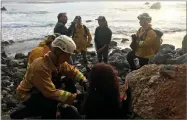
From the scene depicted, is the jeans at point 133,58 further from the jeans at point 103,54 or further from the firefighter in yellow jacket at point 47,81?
the firefighter in yellow jacket at point 47,81

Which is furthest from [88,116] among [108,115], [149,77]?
[149,77]

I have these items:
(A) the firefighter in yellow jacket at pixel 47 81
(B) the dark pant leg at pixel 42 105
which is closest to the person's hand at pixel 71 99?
(A) the firefighter in yellow jacket at pixel 47 81

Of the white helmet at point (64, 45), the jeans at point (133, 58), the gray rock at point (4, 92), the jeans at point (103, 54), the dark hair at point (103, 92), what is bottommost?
the gray rock at point (4, 92)

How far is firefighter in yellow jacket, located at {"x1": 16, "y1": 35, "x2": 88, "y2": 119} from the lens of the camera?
494 cm

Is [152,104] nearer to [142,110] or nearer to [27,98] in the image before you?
[142,110]

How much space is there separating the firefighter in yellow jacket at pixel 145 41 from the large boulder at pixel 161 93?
1.91 meters

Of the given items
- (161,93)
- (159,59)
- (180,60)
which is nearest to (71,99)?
(161,93)

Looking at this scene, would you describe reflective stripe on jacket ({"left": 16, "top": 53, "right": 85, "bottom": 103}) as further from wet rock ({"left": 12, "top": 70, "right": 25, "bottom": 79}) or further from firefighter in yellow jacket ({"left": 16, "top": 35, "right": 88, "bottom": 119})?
→ wet rock ({"left": 12, "top": 70, "right": 25, "bottom": 79})

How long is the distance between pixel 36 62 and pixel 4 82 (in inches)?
236

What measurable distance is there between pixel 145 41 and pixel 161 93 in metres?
2.90

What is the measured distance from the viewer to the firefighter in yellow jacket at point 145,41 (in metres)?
8.96

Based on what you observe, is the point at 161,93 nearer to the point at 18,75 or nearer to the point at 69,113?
the point at 69,113

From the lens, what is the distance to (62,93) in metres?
5.01

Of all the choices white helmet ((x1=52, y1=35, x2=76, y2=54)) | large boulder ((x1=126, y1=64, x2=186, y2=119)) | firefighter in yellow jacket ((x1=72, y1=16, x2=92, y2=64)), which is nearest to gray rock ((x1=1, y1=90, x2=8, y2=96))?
firefighter in yellow jacket ((x1=72, y1=16, x2=92, y2=64))
